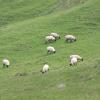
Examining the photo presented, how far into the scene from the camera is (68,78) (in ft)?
121

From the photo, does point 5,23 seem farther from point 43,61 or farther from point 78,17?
point 43,61

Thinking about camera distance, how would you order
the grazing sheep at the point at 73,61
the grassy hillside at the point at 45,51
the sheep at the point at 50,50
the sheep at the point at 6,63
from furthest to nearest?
1. the sheep at the point at 50,50
2. the sheep at the point at 6,63
3. the grazing sheep at the point at 73,61
4. the grassy hillside at the point at 45,51

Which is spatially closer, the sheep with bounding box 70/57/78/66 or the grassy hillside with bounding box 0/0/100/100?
the grassy hillside with bounding box 0/0/100/100

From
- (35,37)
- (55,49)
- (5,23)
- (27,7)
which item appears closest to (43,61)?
(55,49)

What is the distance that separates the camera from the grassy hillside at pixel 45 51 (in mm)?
34125

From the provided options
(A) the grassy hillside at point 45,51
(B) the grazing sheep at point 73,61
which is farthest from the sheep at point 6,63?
(B) the grazing sheep at point 73,61

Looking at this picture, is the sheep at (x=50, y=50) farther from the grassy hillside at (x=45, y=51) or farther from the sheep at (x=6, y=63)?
the sheep at (x=6, y=63)

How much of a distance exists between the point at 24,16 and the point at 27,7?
700 cm

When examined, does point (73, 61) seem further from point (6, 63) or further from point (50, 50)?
point (50, 50)

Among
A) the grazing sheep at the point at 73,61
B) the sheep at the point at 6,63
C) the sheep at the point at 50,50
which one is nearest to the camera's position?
the grazing sheep at the point at 73,61

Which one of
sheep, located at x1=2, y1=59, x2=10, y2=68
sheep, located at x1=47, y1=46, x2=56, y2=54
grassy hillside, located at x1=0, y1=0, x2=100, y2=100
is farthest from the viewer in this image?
sheep, located at x1=47, y1=46, x2=56, y2=54

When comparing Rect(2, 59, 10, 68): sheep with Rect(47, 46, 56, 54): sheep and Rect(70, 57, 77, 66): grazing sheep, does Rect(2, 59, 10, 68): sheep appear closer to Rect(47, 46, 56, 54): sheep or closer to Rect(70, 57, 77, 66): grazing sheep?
Rect(47, 46, 56, 54): sheep

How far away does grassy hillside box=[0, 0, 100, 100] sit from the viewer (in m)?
34.1

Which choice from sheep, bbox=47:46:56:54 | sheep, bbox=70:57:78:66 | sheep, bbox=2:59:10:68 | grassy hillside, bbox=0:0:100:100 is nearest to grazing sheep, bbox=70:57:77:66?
sheep, bbox=70:57:78:66
